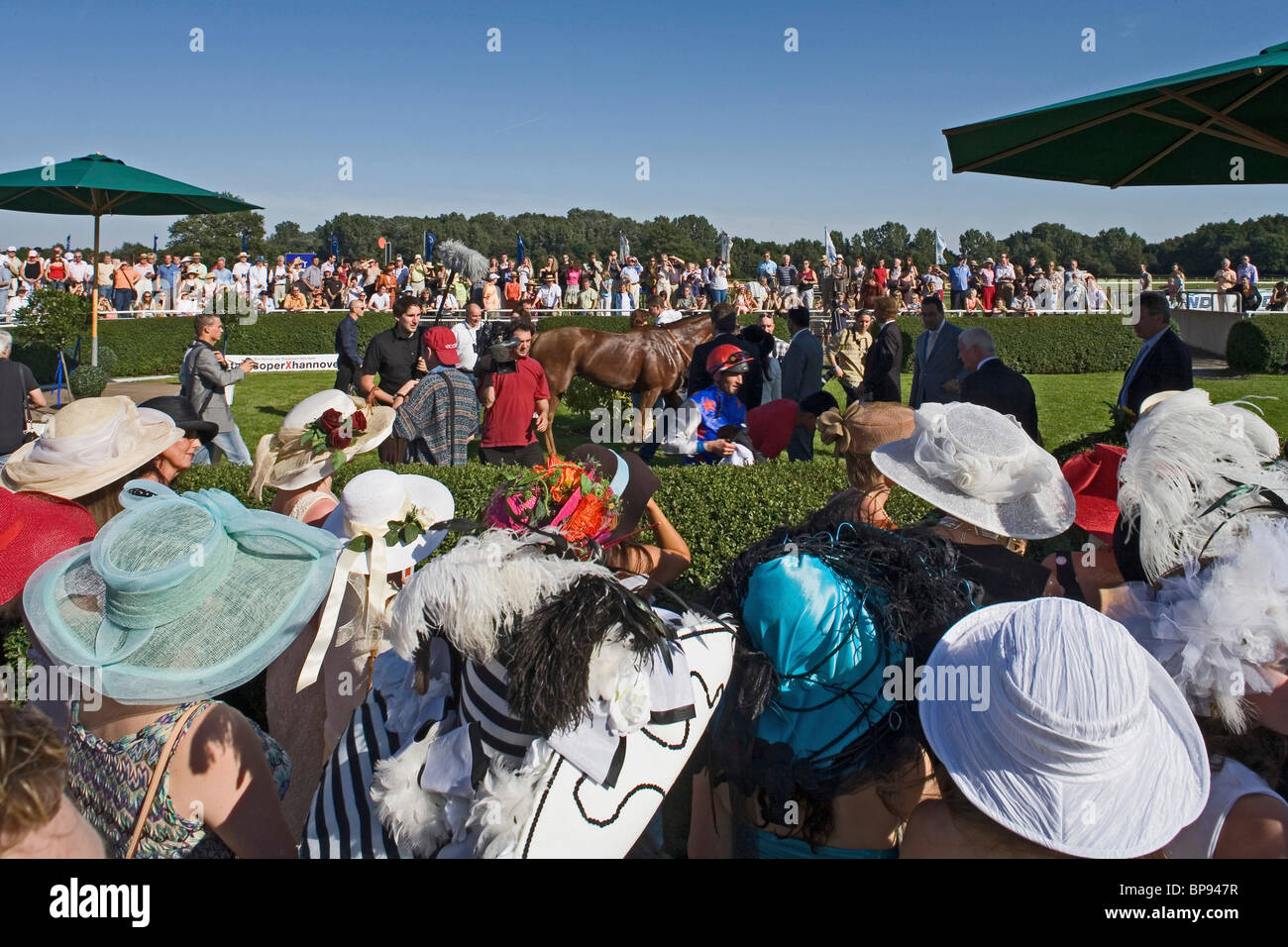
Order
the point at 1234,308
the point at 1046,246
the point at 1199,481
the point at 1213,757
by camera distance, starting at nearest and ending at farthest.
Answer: the point at 1213,757 → the point at 1199,481 → the point at 1234,308 → the point at 1046,246

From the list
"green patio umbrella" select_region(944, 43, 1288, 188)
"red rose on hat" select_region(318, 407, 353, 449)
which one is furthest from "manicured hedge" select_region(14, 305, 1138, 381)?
"red rose on hat" select_region(318, 407, 353, 449)

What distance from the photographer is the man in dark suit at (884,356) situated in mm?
9680

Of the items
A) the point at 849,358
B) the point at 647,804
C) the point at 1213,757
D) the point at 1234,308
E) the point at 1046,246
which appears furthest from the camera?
the point at 1046,246

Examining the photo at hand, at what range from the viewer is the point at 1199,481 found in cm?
250

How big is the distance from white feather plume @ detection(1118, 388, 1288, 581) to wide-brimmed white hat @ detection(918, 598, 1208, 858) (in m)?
0.67

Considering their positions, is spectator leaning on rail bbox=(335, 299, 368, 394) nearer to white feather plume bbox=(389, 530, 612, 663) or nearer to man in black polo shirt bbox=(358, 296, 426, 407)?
man in black polo shirt bbox=(358, 296, 426, 407)

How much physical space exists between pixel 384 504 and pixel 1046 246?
6748 cm

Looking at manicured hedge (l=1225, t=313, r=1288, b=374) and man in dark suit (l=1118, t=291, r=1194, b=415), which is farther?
manicured hedge (l=1225, t=313, r=1288, b=374)

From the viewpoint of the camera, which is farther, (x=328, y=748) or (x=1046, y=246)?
(x=1046, y=246)

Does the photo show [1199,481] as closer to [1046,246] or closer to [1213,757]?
[1213,757]

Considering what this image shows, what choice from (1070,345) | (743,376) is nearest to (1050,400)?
(1070,345)

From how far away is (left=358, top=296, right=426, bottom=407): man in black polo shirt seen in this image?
338 inches
